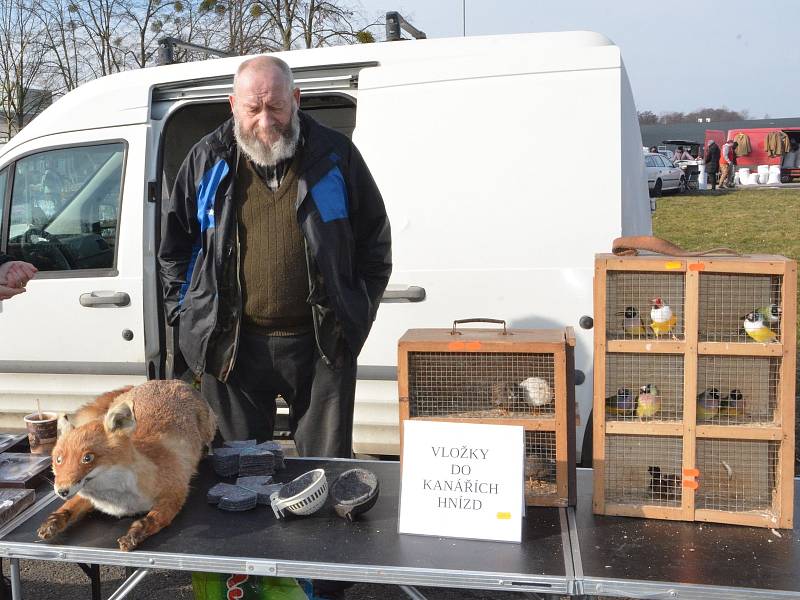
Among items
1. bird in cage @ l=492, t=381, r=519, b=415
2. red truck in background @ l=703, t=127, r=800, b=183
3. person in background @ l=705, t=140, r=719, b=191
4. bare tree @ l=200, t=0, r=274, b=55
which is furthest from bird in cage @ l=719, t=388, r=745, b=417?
red truck in background @ l=703, t=127, r=800, b=183

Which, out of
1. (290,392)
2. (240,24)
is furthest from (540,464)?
(240,24)

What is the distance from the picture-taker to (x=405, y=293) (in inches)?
134

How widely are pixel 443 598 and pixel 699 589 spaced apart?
69.9 inches

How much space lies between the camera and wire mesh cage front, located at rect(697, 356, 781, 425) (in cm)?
197

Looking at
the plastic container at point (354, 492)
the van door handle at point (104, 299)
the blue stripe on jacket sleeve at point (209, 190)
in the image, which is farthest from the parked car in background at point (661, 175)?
the plastic container at point (354, 492)

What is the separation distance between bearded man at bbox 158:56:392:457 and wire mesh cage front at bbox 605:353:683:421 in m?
0.95

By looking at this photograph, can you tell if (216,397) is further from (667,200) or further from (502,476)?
(667,200)

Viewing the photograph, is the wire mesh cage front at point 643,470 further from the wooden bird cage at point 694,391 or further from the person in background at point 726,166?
the person in background at point 726,166

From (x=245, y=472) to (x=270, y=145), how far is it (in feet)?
3.44

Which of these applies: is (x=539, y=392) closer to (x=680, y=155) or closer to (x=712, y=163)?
(x=712, y=163)

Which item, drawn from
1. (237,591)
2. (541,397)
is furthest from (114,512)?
(541,397)

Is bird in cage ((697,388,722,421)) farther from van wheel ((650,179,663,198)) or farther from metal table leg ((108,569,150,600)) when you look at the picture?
van wheel ((650,179,663,198))

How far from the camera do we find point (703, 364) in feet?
6.46

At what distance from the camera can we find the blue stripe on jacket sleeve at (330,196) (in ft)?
8.43
